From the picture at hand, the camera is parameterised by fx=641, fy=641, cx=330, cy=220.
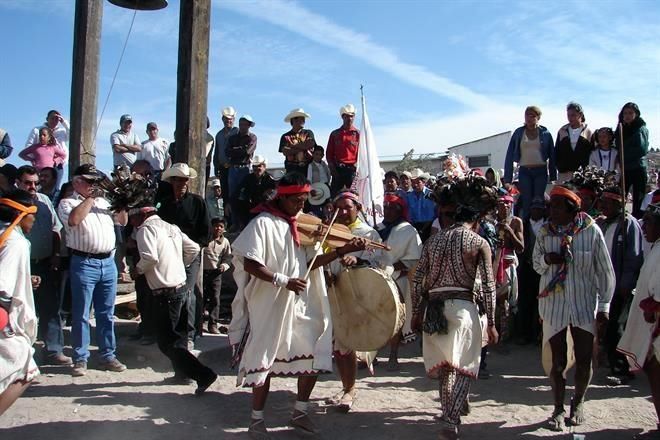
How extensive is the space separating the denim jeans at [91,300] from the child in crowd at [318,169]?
500 centimetres

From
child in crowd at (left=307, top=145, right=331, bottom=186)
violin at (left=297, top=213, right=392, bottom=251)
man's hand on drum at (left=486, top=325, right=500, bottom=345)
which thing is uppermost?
child in crowd at (left=307, top=145, right=331, bottom=186)

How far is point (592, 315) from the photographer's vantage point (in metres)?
5.52

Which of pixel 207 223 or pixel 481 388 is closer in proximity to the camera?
pixel 481 388

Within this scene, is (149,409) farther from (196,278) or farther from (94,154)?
(94,154)

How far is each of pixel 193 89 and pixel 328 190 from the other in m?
4.18

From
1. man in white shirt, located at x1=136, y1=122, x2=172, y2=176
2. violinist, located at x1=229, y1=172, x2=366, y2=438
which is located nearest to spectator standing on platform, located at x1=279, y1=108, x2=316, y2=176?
man in white shirt, located at x1=136, y1=122, x2=172, y2=176

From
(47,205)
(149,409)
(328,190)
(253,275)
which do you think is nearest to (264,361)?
(253,275)

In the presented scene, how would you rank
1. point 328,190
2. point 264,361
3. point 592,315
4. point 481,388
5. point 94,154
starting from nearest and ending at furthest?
point 264,361, point 592,315, point 481,388, point 94,154, point 328,190

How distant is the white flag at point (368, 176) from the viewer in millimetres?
10727

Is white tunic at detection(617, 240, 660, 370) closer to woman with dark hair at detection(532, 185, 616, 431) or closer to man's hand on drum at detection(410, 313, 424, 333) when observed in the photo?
woman with dark hair at detection(532, 185, 616, 431)

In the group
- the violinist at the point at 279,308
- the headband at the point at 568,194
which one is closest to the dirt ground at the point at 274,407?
the violinist at the point at 279,308

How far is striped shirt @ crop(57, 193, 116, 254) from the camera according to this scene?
6949 millimetres

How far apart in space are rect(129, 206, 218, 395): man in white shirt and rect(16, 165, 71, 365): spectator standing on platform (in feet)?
3.67

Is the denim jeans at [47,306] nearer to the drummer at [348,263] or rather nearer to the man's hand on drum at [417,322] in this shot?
the drummer at [348,263]
